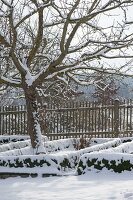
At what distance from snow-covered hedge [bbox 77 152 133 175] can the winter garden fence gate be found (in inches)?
284

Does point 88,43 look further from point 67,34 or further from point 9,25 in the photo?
point 9,25

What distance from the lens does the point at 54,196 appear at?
7.39 metres

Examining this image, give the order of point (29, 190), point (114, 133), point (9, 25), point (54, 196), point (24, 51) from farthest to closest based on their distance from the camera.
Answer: point (114, 133) → point (24, 51) → point (9, 25) → point (29, 190) → point (54, 196)

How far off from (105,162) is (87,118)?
834 centimetres

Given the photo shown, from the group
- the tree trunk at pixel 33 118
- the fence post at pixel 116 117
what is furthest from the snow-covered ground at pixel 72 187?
the fence post at pixel 116 117

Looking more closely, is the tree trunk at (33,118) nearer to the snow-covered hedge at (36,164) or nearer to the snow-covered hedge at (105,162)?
the snow-covered hedge at (36,164)

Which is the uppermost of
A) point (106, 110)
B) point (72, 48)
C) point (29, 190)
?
point (72, 48)

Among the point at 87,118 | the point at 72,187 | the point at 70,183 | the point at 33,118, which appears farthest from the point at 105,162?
the point at 87,118

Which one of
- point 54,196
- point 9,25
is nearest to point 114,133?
point 9,25

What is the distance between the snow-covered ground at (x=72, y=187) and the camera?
23.9ft

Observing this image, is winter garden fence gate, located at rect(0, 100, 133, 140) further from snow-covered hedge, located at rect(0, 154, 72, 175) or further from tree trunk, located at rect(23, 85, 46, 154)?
snow-covered hedge, located at rect(0, 154, 72, 175)

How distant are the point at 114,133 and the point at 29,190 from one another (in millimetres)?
9350

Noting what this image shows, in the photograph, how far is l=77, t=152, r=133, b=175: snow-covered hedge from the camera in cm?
952

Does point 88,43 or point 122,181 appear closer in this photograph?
point 122,181
